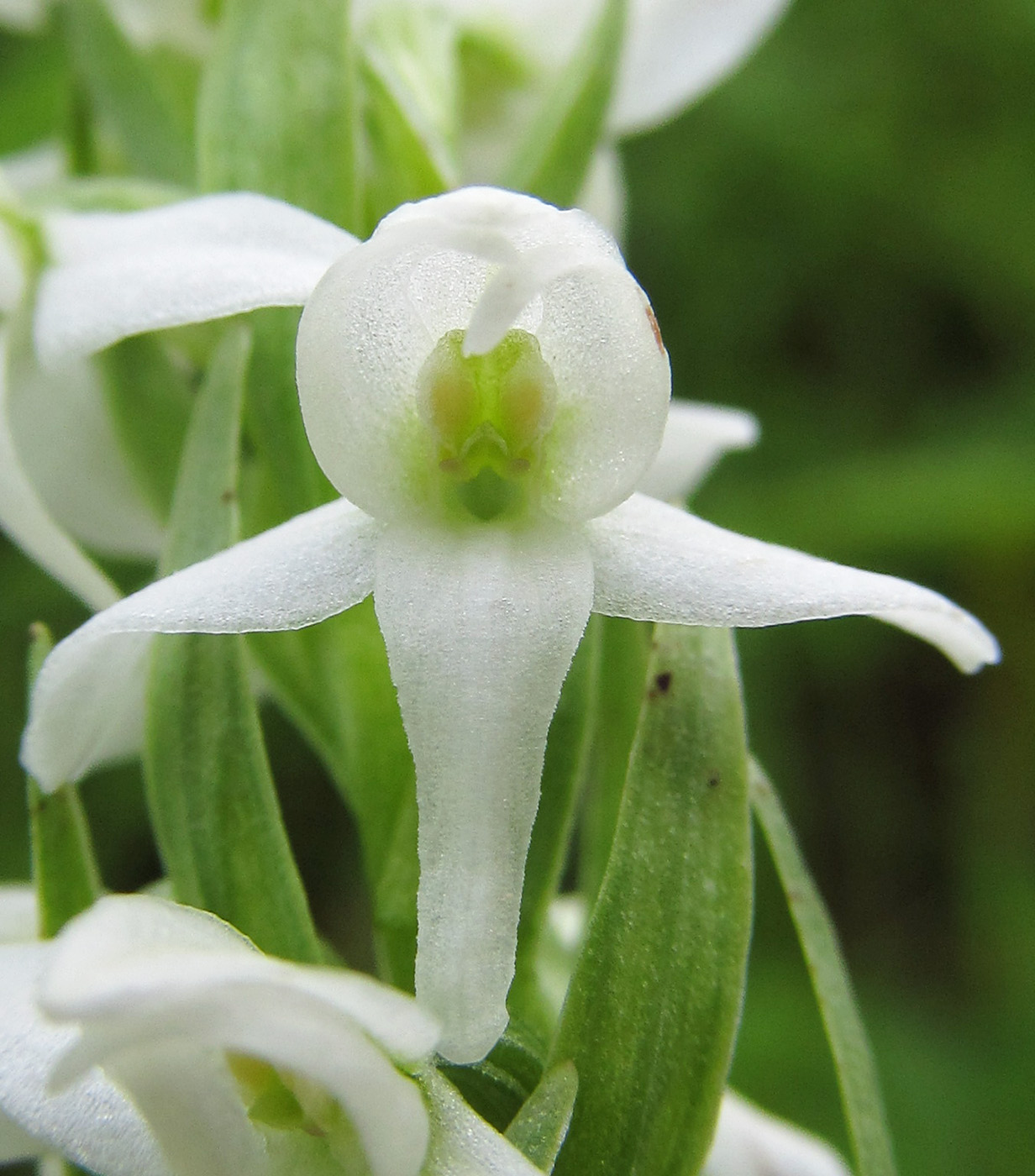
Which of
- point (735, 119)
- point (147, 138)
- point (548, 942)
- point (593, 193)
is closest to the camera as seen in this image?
point (548, 942)

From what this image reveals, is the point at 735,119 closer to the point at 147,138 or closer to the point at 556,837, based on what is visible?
the point at 147,138

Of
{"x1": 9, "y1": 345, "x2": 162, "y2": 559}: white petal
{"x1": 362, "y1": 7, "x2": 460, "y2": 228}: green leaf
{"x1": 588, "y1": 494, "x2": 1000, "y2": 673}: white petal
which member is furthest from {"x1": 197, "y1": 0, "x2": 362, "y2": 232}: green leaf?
{"x1": 588, "y1": 494, "x2": 1000, "y2": 673}: white petal

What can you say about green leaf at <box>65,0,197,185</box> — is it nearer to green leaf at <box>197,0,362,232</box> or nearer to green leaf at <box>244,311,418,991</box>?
green leaf at <box>197,0,362,232</box>

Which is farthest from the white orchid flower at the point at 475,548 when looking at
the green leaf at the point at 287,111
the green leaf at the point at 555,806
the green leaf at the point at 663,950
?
the green leaf at the point at 287,111

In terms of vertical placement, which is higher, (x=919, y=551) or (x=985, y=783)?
(x=919, y=551)

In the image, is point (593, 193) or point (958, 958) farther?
point (958, 958)

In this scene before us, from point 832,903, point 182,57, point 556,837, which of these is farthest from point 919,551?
point 556,837

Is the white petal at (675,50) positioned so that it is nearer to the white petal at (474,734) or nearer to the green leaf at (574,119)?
the green leaf at (574,119)

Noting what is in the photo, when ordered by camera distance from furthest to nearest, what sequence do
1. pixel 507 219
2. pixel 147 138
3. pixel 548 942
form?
pixel 147 138 < pixel 548 942 < pixel 507 219
